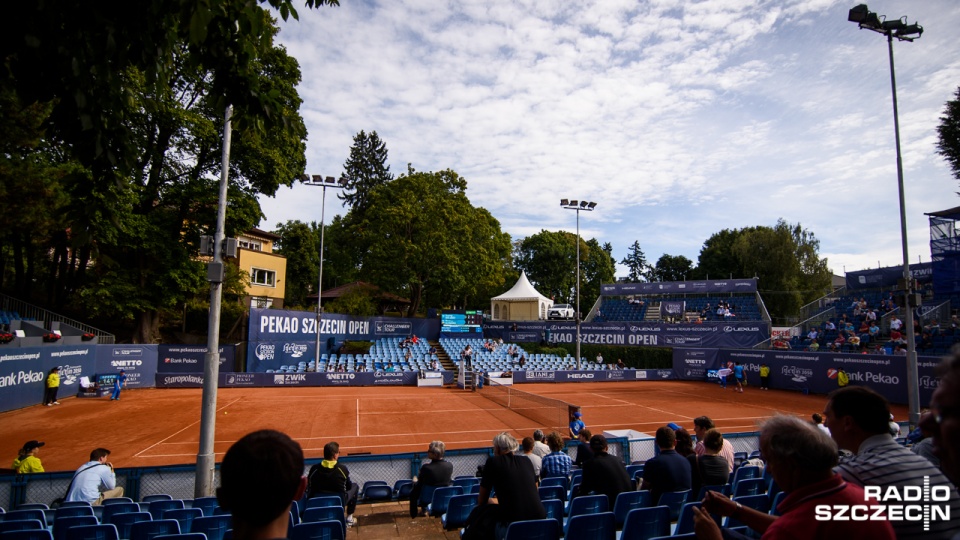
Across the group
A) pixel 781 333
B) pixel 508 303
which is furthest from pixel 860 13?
pixel 508 303

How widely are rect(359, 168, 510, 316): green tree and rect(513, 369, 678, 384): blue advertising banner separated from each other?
498 inches

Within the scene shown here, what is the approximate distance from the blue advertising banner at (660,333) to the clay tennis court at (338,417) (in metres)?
7.53

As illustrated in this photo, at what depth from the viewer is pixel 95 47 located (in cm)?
406

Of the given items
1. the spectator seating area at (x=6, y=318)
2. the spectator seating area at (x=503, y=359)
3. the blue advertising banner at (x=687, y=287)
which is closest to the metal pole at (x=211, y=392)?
the spectator seating area at (x=6, y=318)

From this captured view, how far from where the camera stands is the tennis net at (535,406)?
18.7 m

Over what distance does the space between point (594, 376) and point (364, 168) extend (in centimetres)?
5213

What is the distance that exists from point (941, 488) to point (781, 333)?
40.2 m

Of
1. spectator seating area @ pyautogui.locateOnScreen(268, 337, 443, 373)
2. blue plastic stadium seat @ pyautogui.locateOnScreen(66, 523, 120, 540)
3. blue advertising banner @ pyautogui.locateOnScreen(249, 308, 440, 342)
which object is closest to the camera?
blue plastic stadium seat @ pyautogui.locateOnScreen(66, 523, 120, 540)

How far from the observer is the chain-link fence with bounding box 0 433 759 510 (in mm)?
8680

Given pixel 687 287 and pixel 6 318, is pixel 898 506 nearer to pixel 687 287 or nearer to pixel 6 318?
pixel 6 318

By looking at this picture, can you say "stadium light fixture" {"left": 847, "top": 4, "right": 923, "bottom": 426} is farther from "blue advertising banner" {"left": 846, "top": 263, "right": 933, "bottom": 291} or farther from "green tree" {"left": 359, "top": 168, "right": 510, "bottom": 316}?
"green tree" {"left": 359, "top": 168, "right": 510, "bottom": 316}

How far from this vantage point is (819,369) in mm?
27547

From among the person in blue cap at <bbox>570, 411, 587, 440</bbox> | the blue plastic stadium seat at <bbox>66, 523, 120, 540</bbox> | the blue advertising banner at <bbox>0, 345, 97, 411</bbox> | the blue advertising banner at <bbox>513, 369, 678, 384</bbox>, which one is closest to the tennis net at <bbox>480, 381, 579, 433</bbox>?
the person in blue cap at <bbox>570, 411, 587, 440</bbox>

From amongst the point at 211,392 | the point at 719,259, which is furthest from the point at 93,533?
the point at 719,259
